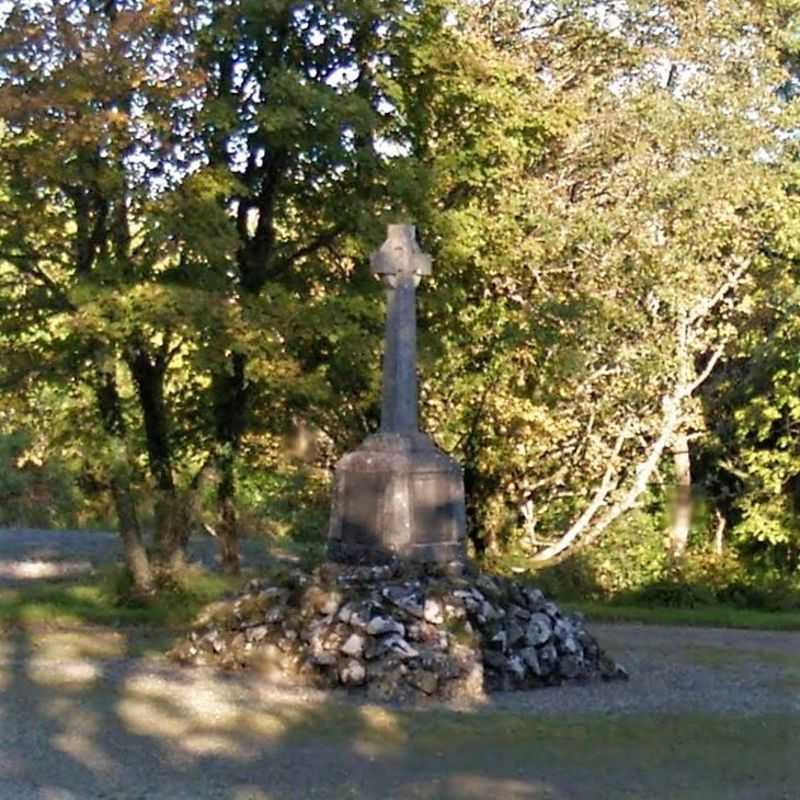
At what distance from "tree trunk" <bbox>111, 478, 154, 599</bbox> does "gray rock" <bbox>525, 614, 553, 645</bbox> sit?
5880 millimetres

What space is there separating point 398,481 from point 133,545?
5.10 metres

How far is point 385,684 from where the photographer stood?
12.8m

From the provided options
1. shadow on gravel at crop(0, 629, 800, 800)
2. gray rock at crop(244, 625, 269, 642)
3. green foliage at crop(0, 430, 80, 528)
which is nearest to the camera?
shadow on gravel at crop(0, 629, 800, 800)

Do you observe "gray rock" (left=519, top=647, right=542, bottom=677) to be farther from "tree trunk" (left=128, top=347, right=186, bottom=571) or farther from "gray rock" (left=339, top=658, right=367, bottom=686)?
"tree trunk" (left=128, top=347, right=186, bottom=571)

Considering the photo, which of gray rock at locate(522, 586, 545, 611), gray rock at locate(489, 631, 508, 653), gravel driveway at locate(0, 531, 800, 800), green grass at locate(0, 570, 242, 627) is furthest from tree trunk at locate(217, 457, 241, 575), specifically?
gray rock at locate(489, 631, 508, 653)

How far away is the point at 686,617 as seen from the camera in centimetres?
2023

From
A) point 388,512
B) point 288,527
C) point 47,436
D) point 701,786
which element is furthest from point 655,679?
point 288,527

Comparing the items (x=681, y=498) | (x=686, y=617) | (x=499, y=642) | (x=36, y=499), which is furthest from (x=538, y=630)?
(x=36, y=499)

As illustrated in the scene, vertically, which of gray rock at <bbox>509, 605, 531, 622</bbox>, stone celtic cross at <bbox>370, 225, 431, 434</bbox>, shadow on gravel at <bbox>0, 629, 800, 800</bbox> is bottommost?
shadow on gravel at <bbox>0, 629, 800, 800</bbox>

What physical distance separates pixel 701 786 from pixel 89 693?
16.6 feet

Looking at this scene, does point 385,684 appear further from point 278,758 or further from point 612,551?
point 612,551

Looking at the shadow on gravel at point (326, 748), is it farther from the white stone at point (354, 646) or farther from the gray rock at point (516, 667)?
the gray rock at point (516, 667)

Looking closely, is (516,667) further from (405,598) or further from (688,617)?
(688,617)

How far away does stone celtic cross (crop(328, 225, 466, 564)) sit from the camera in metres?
14.5
